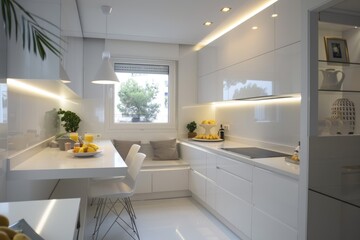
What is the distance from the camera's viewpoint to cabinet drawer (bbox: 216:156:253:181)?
7.79 feet

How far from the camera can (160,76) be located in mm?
4469

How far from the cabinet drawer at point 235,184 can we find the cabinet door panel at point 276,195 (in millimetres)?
116

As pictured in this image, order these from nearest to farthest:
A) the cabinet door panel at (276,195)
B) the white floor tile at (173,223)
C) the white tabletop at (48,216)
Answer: the white tabletop at (48,216) < the cabinet door panel at (276,195) < the white floor tile at (173,223)

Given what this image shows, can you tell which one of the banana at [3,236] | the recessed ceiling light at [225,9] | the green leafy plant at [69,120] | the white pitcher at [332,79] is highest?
the recessed ceiling light at [225,9]

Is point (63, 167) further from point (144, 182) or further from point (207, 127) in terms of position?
point (207, 127)

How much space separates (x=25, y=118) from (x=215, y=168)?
201 centimetres

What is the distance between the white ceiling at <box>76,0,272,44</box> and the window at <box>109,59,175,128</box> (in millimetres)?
502

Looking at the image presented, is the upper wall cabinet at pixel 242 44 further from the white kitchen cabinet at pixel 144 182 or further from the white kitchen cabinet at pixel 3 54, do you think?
the white kitchen cabinet at pixel 3 54

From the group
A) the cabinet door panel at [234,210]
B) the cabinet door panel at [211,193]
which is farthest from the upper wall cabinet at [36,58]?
the cabinet door panel at [211,193]

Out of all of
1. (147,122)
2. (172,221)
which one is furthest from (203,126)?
(172,221)

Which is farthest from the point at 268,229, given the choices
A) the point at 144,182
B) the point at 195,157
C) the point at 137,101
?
the point at 137,101

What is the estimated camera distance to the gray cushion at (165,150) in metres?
4.13

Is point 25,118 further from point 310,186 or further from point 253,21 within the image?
point 253,21

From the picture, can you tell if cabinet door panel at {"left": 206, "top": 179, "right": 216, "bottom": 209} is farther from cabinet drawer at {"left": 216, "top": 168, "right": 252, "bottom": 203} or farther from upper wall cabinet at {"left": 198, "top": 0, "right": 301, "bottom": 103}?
upper wall cabinet at {"left": 198, "top": 0, "right": 301, "bottom": 103}
